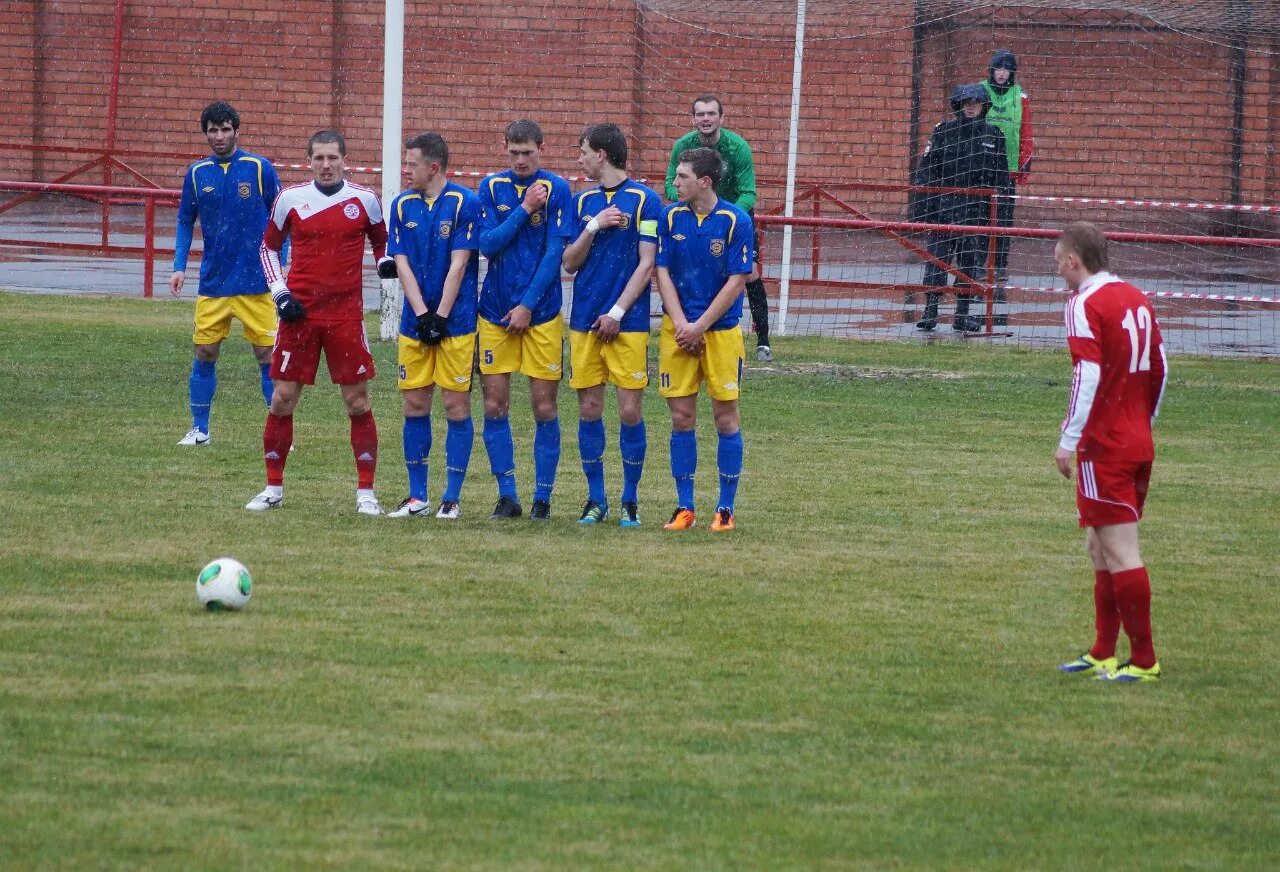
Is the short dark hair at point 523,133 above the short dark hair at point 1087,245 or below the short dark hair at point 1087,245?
above

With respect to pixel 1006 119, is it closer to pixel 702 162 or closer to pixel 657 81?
pixel 657 81

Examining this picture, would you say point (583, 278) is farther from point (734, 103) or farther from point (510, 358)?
point (734, 103)

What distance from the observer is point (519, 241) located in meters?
8.59

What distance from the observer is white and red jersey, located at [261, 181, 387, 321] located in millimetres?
8766

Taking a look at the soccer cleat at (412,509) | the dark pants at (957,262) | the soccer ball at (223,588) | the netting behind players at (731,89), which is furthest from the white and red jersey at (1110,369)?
the netting behind players at (731,89)

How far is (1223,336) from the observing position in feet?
60.5

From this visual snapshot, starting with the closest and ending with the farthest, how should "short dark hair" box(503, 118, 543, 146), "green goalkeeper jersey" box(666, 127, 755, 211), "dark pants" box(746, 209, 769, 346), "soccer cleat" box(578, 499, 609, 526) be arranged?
"short dark hair" box(503, 118, 543, 146)
"soccer cleat" box(578, 499, 609, 526)
"green goalkeeper jersey" box(666, 127, 755, 211)
"dark pants" box(746, 209, 769, 346)

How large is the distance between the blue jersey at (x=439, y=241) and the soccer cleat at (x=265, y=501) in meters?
1.05

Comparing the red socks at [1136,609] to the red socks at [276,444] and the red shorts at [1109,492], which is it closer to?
the red shorts at [1109,492]

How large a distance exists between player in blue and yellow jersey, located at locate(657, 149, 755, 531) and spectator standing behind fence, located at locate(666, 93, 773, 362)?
4.01m

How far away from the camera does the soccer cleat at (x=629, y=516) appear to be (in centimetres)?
870

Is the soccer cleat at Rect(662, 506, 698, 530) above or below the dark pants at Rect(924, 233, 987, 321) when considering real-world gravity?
below

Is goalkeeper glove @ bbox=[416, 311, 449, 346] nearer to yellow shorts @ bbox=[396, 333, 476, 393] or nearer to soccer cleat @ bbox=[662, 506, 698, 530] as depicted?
Result: yellow shorts @ bbox=[396, 333, 476, 393]

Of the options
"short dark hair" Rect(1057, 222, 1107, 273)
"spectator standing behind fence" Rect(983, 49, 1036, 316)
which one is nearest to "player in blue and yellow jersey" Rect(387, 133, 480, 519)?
"short dark hair" Rect(1057, 222, 1107, 273)
